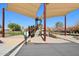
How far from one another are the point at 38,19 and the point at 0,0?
39.9m

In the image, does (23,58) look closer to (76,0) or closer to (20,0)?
(20,0)

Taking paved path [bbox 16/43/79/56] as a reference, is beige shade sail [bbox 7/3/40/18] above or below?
above

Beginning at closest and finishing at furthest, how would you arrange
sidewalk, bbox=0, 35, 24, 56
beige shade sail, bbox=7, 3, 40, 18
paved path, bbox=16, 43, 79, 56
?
paved path, bbox=16, 43, 79, 56
sidewalk, bbox=0, 35, 24, 56
beige shade sail, bbox=7, 3, 40, 18

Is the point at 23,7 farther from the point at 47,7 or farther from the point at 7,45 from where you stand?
the point at 7,45

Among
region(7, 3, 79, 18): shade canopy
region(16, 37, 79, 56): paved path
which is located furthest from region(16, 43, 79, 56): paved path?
region(7, 3, 79, 18): shade canopy

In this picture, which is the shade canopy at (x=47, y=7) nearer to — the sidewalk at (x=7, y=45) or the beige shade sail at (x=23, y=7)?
the beige shade sail at (x=23, y=7)

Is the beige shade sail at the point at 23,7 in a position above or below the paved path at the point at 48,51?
above

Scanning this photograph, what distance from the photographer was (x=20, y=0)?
40.3 ft

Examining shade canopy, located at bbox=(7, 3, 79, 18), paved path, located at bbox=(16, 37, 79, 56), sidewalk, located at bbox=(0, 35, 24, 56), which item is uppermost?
shade canopy, located at bbox=(7, 3, 79, 18)

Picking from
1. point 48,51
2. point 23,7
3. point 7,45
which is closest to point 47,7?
point 23,7

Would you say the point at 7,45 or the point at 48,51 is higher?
the point at 7,45

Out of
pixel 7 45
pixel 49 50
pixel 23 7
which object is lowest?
pixel 49 50

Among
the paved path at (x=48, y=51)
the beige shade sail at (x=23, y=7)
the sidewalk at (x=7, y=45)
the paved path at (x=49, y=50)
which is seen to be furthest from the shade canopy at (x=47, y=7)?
the paved path at (x=48, y=51)

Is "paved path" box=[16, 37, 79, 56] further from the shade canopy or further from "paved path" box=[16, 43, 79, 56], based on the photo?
the shade canopy
